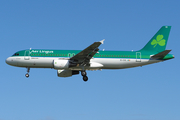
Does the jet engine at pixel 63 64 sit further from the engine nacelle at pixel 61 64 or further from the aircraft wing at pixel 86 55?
the aircraft wing at pixel 86 55

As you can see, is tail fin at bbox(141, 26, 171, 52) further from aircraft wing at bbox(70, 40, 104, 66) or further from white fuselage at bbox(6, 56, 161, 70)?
aircraft wing at bbox(70, 40, 104, 66)

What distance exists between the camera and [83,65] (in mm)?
58281

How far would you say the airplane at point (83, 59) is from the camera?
2244 inches

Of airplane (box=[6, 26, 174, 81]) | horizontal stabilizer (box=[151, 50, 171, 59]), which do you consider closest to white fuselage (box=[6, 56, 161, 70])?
airplane (box=[6, 26, 174, 81])

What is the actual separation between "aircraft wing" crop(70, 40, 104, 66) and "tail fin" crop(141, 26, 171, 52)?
11.2 m

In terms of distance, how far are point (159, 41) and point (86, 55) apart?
14747mm

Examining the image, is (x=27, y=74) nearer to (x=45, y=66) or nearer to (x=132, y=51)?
(x=45, y=66)

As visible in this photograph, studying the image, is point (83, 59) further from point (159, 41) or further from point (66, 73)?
point (159, 41)

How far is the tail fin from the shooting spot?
6231 cm

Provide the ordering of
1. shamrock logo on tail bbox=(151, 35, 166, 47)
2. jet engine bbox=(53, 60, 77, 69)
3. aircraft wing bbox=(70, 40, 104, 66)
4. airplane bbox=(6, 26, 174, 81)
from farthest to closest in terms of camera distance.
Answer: shamrock logo on tail bbox=(151, 35, 166, 47) < airplane bbox=(6, 26, 174, 81) < jet engine bbox=(53, 60, 77, 69) < aircraft wing bbox=(70, 40, 104, 66)

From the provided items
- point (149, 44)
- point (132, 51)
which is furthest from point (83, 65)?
point (149, 44)

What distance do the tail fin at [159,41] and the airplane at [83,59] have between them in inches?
61.4

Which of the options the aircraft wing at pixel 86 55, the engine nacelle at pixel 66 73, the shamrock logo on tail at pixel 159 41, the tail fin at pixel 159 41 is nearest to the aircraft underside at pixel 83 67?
the aircraft wing at pixel 86 55

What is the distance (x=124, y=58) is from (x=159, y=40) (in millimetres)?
8412
